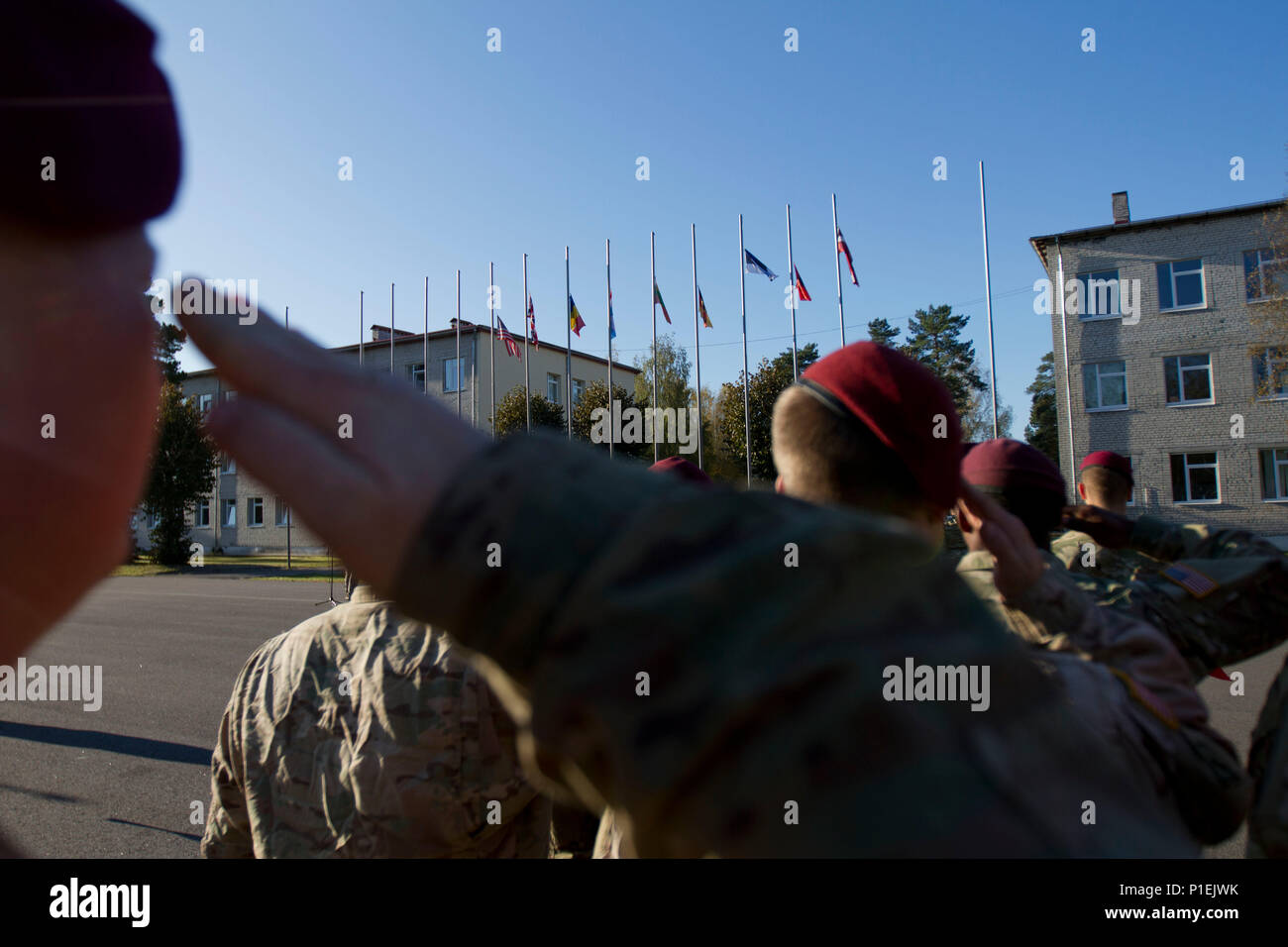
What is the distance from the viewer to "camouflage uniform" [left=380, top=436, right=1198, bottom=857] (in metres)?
0.35

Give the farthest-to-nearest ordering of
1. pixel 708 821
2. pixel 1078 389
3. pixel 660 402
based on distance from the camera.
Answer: pixel 660 402 < pixel 1078 389 < pixel 708 821

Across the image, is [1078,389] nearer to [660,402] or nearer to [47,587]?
[660,402]

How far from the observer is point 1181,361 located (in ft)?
79.7

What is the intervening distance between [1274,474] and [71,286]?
29.3 m

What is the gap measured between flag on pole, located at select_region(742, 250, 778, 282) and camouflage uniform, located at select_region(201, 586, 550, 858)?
2003cm

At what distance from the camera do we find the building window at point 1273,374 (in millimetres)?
21953

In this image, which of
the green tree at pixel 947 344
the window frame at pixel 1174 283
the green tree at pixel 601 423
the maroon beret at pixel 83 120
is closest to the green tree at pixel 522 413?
the green tree at pixel 601 423

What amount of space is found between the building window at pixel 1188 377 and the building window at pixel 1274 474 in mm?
2379

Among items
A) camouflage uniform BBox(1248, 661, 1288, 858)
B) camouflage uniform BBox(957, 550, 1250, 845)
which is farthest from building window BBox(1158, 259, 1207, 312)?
camouflage uniform BBox(957, 550, 1250, 845)

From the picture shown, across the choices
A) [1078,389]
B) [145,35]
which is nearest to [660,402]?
[1078,389]

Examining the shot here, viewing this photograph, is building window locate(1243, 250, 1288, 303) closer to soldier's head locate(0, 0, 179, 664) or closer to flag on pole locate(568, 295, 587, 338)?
flag on pole locate(568, 295, 587, 338)

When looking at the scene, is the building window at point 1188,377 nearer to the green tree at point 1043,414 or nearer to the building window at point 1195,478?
the building window at point 1195,478
